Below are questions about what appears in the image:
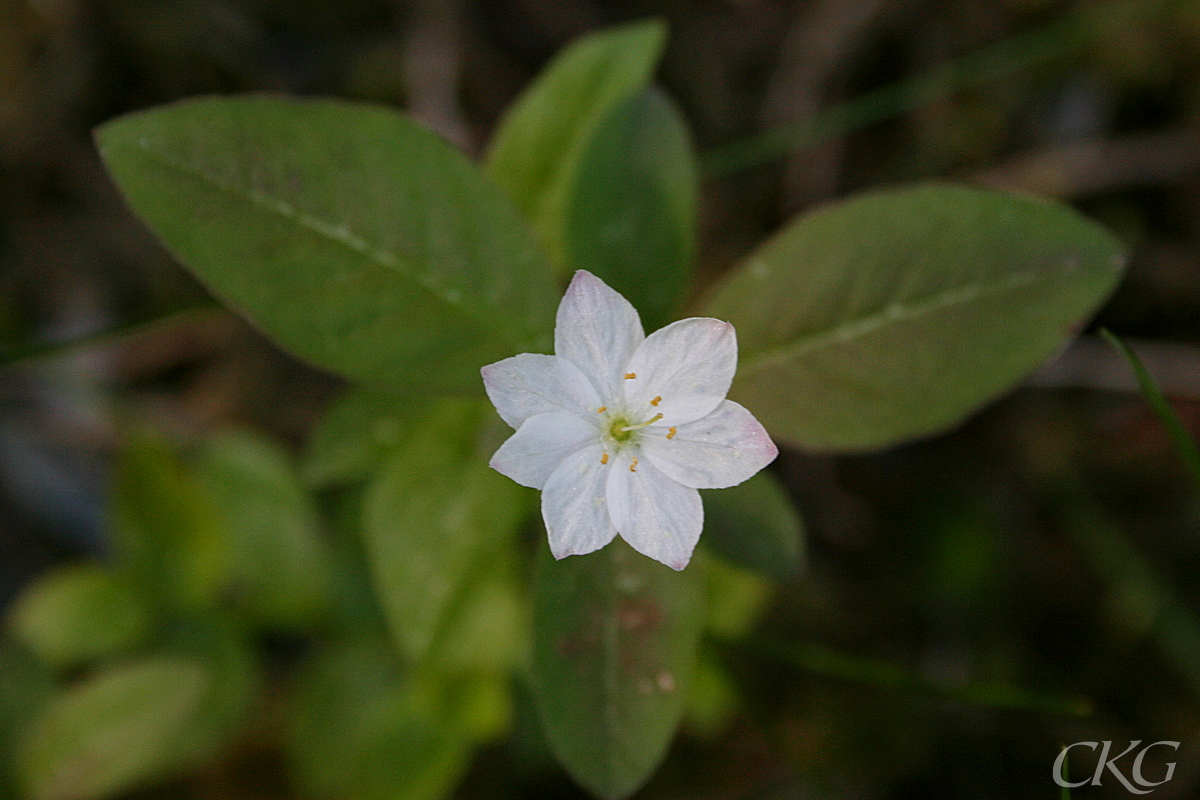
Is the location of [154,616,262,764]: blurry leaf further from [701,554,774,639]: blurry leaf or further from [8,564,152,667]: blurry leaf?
[701,554,774,639]: blurry leaf

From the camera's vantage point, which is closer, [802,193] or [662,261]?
[662,261]

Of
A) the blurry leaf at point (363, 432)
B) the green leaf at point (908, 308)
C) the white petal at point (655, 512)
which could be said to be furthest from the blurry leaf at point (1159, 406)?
the blurry leaf at point (363, 432)

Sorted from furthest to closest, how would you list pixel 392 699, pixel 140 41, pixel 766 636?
pixel 140 41 → pixel 766 636 → pixel 392 699

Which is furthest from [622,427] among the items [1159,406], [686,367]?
[1159,406]

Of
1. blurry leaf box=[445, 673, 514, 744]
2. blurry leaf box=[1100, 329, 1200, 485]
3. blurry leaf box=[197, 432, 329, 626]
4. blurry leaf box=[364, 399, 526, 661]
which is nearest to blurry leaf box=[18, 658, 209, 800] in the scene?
blurry leaf box=[197, 432, 329, 626]

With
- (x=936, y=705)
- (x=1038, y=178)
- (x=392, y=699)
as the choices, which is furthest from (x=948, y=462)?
(x=392, y=699)

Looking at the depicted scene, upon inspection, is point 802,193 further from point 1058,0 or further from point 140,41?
point 140,41

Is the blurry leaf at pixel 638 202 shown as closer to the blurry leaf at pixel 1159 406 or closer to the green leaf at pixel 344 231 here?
the green leaf at pixel 344 231

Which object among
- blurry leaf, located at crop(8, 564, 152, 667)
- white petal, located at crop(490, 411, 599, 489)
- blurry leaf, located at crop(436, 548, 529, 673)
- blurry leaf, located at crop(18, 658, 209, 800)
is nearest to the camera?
white petal, located at crop(490, 411, 599, 489)
